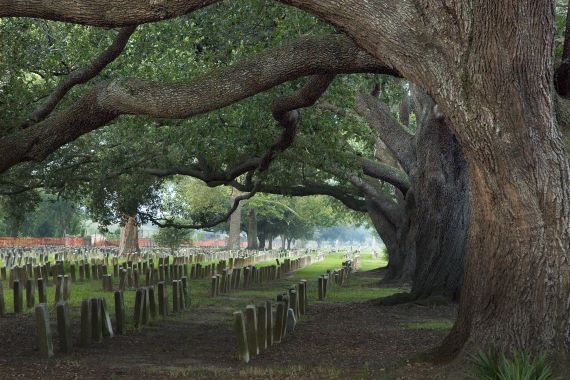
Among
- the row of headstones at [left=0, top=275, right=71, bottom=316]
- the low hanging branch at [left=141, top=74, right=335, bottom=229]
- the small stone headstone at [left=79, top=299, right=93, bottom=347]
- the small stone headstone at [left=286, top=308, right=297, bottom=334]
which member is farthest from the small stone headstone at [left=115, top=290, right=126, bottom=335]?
the low hanging branch at [left=141, top=74, right=335, bottom=229]

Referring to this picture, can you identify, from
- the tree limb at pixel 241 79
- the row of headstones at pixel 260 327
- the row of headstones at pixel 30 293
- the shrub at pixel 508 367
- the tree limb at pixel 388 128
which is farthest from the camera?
the tree limb at pixel 388 128

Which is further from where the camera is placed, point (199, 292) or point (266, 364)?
point (199, 292)

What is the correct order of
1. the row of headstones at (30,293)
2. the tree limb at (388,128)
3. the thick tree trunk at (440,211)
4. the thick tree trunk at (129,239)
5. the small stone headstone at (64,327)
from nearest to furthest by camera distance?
the small stone headstone at (64,327) → the row of headstones at (30,293) → the thick tree trunk at (440,211) → the tree limb at (388,128) → the thick tree trunk at (129,239)

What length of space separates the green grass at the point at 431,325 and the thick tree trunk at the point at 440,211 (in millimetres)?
3666

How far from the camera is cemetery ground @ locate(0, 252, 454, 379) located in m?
9.29

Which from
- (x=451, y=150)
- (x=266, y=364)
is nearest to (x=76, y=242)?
(x=451, y=150)

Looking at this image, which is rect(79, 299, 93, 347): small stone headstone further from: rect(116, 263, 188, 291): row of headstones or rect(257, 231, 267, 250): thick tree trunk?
rect(257, 231, 267, 250): thick tree trunk

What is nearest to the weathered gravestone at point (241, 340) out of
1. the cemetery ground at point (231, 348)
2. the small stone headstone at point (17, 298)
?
the cemetery ground at point (231, 348)

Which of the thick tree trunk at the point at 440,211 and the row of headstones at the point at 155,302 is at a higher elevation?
the thick tree trunk at the point at 440,211

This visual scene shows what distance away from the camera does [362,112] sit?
2206 cm

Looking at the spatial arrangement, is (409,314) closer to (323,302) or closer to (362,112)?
(323,302)

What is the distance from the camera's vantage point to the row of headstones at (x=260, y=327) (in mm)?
10750

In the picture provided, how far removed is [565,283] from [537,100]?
1883 millimetres

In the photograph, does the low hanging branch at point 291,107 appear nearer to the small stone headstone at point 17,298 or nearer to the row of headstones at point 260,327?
the row of headstones at point 260,327
